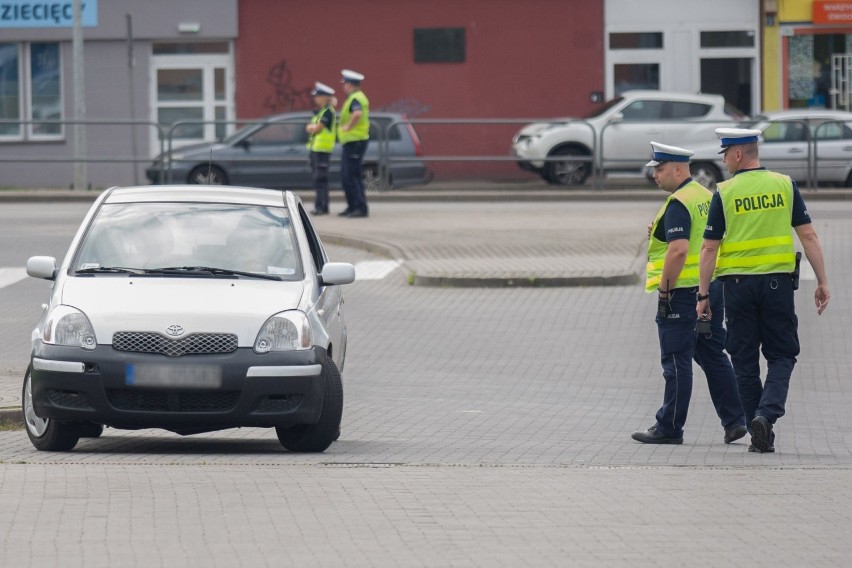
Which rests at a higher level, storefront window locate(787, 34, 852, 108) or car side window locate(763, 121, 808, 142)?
storefront window locate(787, 34, 852, 108)

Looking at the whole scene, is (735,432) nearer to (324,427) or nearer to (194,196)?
(324,427)

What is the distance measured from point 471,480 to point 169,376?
1.67 metres

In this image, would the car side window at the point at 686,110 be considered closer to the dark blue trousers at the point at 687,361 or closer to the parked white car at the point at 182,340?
the dark blue trousers at the point at 687,361

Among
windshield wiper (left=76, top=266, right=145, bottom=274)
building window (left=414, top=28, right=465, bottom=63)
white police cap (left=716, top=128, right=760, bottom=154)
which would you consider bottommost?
windshield wiper (left=76, top=266, right=145, bottom=274)

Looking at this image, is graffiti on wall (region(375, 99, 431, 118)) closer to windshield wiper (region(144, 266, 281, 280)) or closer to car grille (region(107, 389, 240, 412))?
windshield wiper (region(144, 266, 281, 280))

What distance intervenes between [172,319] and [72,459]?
3.06 feet

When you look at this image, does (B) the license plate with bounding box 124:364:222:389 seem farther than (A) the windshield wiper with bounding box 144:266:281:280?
No

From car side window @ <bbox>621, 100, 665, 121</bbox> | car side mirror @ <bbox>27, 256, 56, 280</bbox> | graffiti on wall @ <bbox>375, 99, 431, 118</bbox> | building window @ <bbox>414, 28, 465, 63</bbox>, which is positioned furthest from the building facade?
car side mirror @ <bbox>27, 256, 56, 280</bbox>

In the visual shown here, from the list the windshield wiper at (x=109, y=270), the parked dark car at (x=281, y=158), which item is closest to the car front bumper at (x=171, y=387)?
the windshield wiper at (x=109, y=270)

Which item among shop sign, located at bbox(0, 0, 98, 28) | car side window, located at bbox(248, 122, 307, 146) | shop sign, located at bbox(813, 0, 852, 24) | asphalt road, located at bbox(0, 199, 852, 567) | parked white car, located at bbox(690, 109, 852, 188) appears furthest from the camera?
shop sign, located at bbox(813, 0, 852, 24)

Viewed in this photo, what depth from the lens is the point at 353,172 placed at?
22844 mm

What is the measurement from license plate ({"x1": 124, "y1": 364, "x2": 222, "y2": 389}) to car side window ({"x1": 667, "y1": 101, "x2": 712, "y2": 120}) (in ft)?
73.2

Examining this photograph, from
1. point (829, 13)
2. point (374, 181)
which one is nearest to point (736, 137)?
point (374, 181)

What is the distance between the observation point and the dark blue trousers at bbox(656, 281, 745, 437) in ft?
31.0
